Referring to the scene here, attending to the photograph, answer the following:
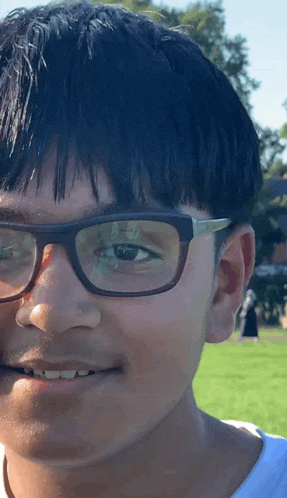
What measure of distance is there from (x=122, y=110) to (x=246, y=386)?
28.7ft

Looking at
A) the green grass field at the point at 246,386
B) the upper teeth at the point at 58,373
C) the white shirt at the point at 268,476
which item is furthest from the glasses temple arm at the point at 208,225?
the green grass field at the point at 246,386

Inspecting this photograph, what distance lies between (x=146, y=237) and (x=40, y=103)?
45cm

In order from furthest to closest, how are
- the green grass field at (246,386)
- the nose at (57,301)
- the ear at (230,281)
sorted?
the green grass field at (246,386), the ear at (230,281), the nose at (57,301)

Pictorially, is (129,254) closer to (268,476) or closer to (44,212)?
(44,212)

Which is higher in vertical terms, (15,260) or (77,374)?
(15,260)

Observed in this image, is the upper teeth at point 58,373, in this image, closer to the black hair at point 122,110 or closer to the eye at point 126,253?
the eye at point 126,253

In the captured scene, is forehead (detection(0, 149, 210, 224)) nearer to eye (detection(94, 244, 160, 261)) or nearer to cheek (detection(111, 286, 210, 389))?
eye (detection(94, 244, 160, 261))

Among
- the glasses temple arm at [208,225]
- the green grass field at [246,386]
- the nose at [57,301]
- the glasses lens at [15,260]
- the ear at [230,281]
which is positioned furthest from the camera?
the green grass field at [246,386]

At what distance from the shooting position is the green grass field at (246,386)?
8.07 m

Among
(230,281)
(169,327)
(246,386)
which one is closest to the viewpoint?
(169,327)

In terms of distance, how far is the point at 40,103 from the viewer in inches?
84.1

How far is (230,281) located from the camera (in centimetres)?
256

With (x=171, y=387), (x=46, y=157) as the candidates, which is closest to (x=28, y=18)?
(x=46, y=157)

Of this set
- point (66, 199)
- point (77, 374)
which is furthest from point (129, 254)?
point (77, 374)
